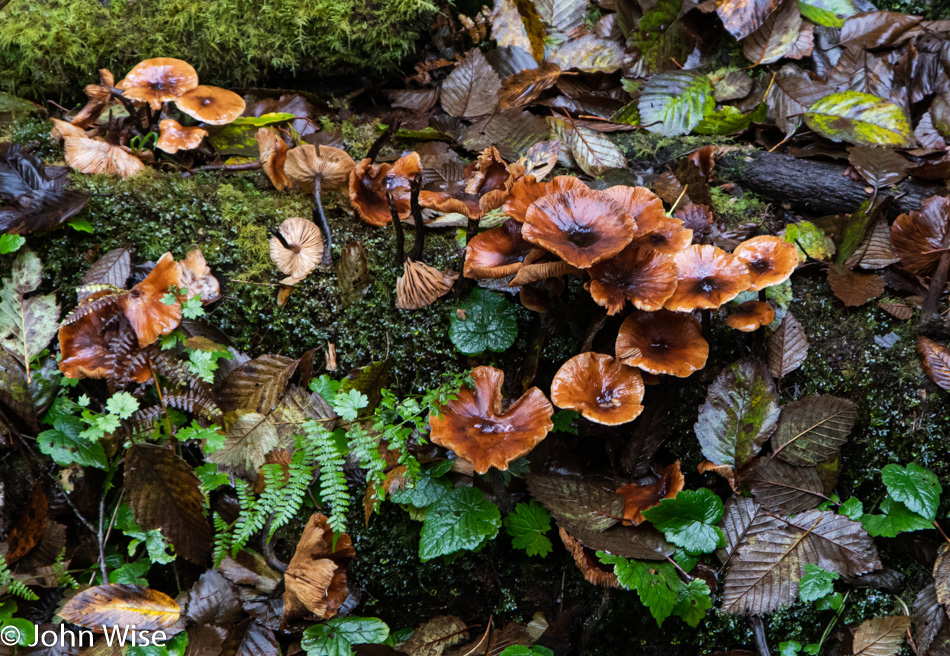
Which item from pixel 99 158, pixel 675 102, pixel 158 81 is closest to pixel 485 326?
pixel 675 102

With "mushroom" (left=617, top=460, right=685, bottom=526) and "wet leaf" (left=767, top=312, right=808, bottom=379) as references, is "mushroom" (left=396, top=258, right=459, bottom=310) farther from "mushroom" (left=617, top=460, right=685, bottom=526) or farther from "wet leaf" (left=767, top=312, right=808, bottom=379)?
"wet leaf" (left=767, top=312, right=808, bottom=379)

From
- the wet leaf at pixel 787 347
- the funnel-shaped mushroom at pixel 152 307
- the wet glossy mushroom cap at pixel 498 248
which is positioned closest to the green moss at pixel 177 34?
the funnel-shaped mushroom at pixel 152 307

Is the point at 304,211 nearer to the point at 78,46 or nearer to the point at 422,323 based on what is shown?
the point at 422,323

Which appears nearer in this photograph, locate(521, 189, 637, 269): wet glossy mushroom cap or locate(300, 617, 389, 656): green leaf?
locate(521, 189, 637, 269): wet glossy mushroom cap

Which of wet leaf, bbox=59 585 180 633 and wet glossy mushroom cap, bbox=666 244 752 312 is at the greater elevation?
wet glossy mushroom cap, bbox=666 244 752 312

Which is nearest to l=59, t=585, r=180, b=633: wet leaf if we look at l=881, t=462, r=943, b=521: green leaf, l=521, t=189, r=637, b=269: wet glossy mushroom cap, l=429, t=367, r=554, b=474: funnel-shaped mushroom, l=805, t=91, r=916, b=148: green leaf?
l=429, t=367, r=554, b=474: funnel-shaped mushroom

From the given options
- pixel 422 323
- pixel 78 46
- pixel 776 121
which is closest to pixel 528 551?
pixel 422 323
